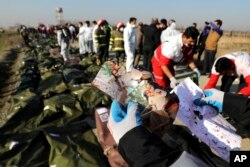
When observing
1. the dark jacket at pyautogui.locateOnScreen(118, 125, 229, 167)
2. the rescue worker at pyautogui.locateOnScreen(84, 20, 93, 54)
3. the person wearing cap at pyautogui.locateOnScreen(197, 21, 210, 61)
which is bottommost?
the rescue worker at pyautogui.locateOnScreen(84, 20, 93, 54)

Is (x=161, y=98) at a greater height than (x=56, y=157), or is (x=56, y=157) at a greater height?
(x=161, y=98)

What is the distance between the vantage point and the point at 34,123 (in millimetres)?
4949

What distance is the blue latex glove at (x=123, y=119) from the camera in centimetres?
271

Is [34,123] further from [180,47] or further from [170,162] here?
[170,162]

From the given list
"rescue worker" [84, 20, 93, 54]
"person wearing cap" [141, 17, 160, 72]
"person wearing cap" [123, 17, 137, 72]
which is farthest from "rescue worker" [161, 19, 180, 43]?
"rescue worker" [84, 20, 93, 54]

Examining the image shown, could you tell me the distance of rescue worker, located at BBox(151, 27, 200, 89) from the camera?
14.7 ft

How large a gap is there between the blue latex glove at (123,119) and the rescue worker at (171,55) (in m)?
1.54

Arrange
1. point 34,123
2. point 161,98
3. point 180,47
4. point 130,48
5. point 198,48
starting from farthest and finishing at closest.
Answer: point 198,48
point 130,48
point 34,123
point 180,47
point 161,98

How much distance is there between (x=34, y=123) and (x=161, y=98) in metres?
2.71

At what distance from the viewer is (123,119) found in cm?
283

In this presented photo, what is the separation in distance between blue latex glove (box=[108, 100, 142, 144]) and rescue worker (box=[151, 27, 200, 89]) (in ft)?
5.04

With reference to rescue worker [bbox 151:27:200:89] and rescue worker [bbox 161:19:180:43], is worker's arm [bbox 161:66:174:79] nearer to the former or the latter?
rescue worker [bbox 151:27:200:89]

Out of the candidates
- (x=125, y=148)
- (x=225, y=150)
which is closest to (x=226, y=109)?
(x=225, y=150)

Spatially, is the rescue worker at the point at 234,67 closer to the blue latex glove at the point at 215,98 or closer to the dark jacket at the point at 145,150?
the blue latex glove at the point at 215,98
